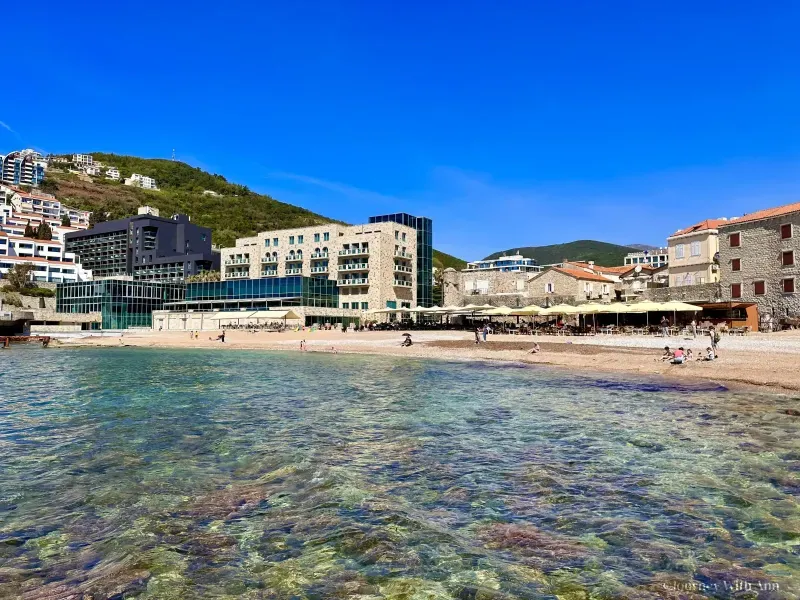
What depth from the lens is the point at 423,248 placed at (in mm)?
83812

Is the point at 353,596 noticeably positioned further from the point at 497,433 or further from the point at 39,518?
the point at 497,433

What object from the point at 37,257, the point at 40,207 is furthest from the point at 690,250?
the point at 40,207

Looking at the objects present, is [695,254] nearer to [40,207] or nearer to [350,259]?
[350,259]

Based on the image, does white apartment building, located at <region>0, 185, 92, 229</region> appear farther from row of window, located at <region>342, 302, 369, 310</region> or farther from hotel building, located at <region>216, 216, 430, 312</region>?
row of window, located at <region>342, 302, 369, 310</region>

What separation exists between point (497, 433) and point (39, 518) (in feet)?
28.1

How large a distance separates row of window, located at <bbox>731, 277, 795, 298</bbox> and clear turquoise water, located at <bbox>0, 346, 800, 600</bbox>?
29842 millimetres

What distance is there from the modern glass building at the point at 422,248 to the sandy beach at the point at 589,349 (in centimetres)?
2876

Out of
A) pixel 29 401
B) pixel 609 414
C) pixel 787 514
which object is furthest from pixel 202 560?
pixel 29 401

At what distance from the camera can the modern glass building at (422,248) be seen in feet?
271

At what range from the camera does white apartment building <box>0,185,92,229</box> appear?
13012 cm

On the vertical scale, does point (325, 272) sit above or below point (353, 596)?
above

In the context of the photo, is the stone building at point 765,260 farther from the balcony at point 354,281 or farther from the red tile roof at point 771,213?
the balcony at point 354,281

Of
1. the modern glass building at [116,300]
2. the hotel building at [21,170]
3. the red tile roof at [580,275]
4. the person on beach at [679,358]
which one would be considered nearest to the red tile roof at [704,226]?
the red tile roof at [580,275]

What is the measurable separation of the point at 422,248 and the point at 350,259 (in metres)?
12.8
